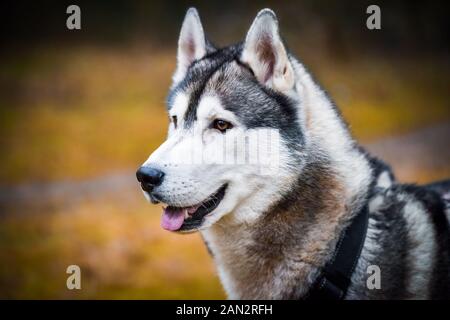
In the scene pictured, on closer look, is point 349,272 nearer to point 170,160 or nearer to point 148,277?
point 170,160

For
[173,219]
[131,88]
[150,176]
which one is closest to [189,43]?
[150,176]

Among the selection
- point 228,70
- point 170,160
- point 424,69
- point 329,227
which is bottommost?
point 329,227

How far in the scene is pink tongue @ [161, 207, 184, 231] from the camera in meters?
3.23

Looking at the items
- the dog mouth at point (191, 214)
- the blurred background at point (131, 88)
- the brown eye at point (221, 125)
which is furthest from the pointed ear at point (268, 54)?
the blurred background at point (131, 88)

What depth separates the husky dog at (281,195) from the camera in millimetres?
3184

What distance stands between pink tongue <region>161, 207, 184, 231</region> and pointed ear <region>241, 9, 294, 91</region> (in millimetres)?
1061

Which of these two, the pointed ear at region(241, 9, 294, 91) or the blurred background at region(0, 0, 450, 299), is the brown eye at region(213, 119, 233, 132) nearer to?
the pointed ear at region(241, 9, 294, 91)

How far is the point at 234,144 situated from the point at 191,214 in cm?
53

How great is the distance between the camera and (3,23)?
16375mm

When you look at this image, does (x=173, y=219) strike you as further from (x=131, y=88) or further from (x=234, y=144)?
(x=131, y=88)

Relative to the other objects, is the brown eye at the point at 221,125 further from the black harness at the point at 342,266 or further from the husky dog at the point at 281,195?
the black harness at the point at 342,266

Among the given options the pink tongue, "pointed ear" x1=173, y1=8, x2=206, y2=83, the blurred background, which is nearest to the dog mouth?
the pink tongue

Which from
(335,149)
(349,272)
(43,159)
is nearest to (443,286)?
(349,272)

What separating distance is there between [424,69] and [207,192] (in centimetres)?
1685
